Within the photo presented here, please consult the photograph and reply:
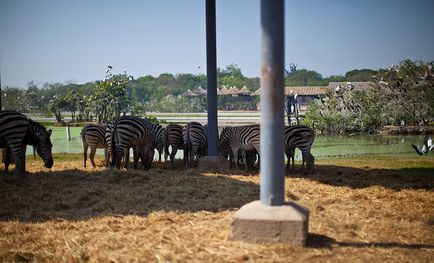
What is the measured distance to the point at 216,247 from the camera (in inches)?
189

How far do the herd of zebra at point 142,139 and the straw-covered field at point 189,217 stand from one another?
3.76 feet

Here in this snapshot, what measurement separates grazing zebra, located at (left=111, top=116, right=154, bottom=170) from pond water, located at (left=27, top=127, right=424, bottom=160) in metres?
5.93

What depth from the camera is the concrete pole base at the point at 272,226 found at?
4785 millimetres

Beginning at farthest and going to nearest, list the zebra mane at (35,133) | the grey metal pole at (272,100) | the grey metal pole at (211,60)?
the zebra mane at (35,133) < the grey metal pole at (211,60) < the grey metal pole at (272,100)

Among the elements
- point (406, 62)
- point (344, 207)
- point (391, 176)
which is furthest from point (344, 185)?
point (406, 62)

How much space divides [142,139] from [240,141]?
2.69 m

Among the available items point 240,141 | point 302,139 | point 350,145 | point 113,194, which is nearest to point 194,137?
point 240,141

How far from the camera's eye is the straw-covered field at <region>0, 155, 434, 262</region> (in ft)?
15.6

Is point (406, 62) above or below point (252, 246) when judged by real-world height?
above

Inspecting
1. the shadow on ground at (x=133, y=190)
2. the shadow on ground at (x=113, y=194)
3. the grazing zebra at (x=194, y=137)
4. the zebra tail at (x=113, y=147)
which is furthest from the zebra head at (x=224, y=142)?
the shadow on ground at (x=113, y=194)

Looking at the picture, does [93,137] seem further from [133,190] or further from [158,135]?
[133,190]

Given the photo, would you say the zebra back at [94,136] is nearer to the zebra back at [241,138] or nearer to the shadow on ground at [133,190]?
the shadow on ground at [133,190]

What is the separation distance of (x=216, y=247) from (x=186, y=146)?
8672mm

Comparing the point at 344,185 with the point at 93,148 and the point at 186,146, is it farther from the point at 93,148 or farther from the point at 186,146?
the point at 93,148
